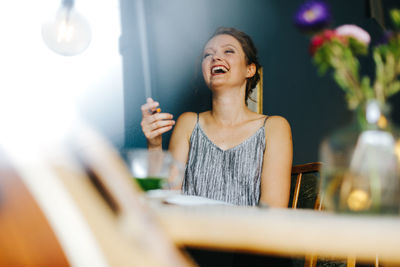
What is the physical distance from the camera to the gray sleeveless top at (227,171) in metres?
1.53

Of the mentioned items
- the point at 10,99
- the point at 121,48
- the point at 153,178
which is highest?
the point at 121,48

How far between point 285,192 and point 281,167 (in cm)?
11

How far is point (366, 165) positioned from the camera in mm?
623

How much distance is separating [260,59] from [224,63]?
3.37 ft

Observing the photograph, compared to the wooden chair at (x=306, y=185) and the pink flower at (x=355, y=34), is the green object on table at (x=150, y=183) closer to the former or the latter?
the pink flower at (x=355, y=34)

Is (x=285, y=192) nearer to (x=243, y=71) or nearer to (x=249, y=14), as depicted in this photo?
(x=243, y=71)

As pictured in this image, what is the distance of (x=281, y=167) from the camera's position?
1.52m

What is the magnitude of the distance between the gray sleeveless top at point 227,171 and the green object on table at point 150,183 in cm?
68

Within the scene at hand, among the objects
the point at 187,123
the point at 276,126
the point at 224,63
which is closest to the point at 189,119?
the point at 187,123

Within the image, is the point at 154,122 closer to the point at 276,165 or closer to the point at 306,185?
the point at 276,165

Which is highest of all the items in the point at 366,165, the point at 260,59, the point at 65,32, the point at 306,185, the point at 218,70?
the point at 65,32

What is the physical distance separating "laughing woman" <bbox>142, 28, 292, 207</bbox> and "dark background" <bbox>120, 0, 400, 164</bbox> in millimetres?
589

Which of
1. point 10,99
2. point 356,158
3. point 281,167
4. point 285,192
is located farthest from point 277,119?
point 10,99

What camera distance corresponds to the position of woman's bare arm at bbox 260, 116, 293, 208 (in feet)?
4.75
